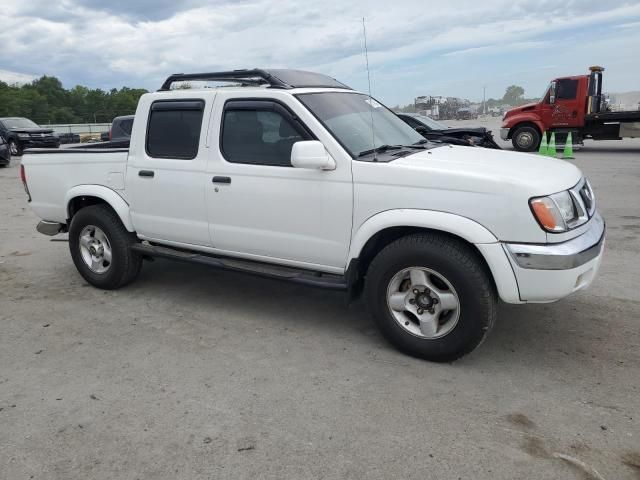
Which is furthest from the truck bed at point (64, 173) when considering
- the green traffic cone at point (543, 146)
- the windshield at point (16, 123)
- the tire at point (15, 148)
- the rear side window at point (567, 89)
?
the windshield at point (16, 123)

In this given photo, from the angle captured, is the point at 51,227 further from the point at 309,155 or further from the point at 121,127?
the point at 121,127

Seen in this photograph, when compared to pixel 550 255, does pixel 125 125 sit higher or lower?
higher

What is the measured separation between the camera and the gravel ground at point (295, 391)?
2.76 m

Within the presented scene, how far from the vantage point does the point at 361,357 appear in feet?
12.7

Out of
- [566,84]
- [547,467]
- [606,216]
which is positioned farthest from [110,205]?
[566,84]

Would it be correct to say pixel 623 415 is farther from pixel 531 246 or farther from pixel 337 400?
pixel 337 400

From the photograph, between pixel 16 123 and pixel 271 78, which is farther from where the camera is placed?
pixel 16 123

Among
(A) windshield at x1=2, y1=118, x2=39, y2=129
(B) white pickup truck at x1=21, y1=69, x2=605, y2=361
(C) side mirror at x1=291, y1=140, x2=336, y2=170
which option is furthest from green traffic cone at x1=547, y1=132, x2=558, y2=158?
(A) windshield at x1=2, y1=118, x2=39, y2=129

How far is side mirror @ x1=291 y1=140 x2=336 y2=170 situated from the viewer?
146 inches

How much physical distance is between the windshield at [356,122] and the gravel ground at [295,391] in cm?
147

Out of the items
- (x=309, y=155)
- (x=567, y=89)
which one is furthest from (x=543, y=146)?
(x=309, y=155)

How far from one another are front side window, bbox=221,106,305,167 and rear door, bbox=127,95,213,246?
Result: 24cm

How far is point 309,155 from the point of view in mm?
3713

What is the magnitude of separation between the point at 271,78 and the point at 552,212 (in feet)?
7.74
